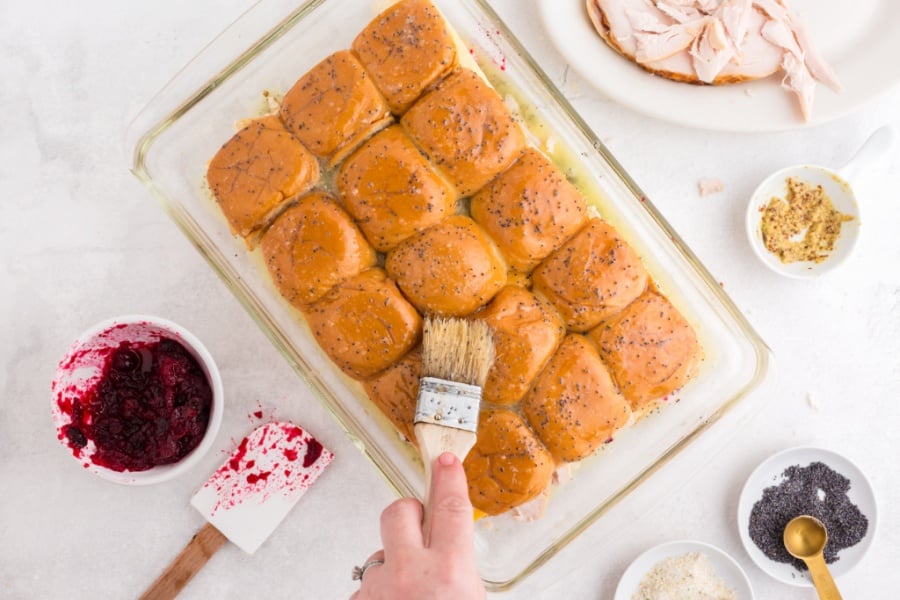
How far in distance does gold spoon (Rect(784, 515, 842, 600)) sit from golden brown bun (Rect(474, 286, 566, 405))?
1.05 metres

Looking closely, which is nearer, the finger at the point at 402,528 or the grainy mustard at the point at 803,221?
the finger at the point at 402,528

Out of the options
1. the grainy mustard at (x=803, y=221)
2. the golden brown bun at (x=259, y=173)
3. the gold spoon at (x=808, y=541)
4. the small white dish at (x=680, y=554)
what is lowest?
the gold spoon at (x=808, y=541)

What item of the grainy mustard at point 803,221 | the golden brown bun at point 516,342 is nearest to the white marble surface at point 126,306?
the grainy mustard at point 803,221

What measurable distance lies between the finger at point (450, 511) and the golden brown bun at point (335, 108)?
0.83m

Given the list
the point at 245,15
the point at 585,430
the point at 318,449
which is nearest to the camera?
the point at 585,430

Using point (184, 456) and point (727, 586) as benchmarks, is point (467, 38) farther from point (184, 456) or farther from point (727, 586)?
point (727, 586)

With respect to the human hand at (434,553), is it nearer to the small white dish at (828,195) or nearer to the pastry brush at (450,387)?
the pastry brush at (450,387)

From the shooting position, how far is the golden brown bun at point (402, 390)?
6.07 ft

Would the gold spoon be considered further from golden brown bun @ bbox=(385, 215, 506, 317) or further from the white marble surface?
golden brown bun @ bbox=(385, 215, 506, 317)

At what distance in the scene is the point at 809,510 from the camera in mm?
2342

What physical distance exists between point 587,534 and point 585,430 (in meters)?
0.38

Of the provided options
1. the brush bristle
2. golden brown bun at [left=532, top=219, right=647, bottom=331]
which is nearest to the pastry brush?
the brush bristle

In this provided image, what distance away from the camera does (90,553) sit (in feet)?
7.42

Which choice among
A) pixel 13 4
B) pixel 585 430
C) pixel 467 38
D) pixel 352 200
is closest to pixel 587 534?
pixel 585 430
